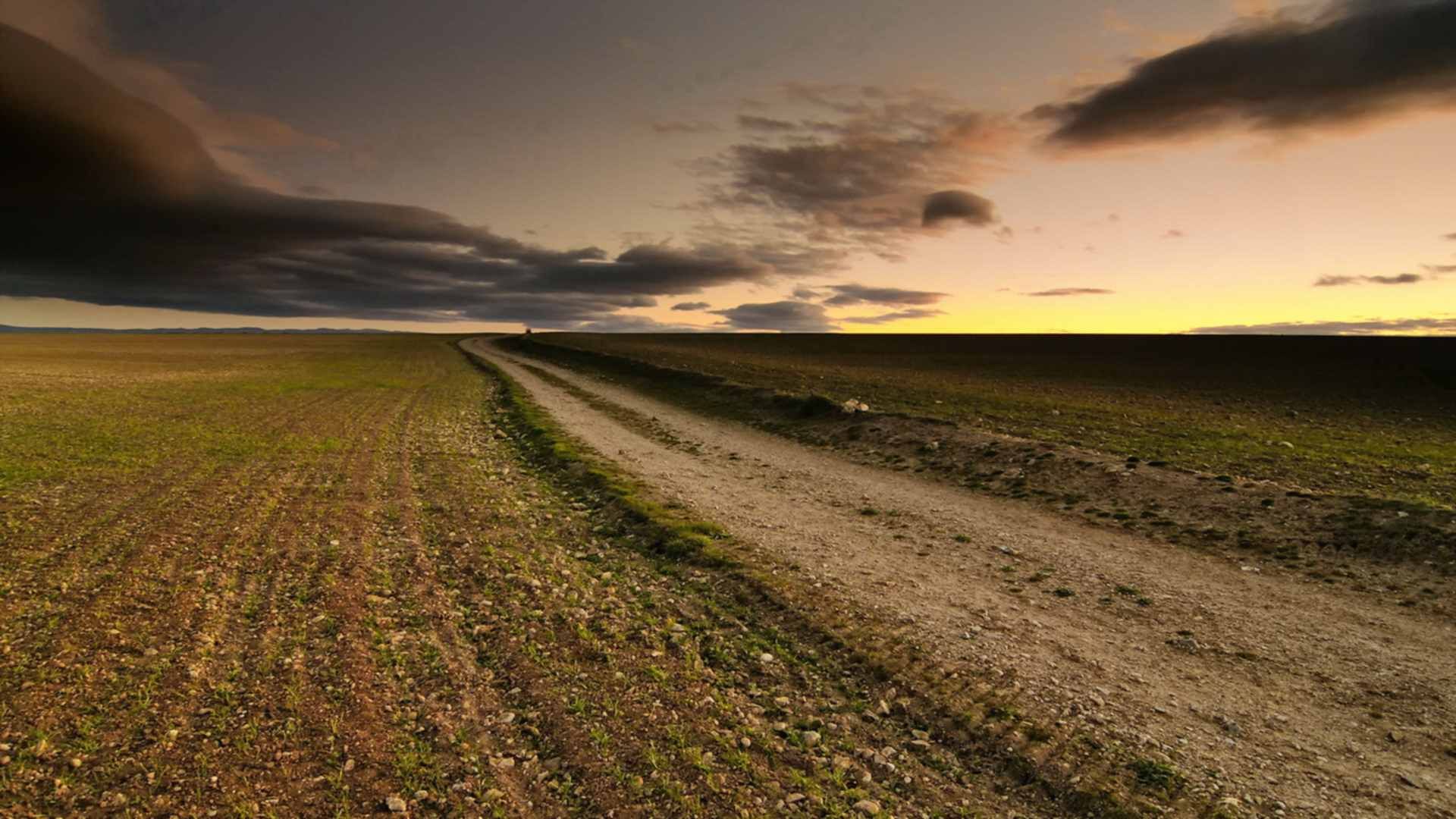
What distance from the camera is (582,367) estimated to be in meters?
64.2

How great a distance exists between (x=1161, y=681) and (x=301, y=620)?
11336mm

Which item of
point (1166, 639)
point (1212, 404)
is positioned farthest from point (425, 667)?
point (1212, 404)

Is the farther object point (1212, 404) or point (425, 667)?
point (1212, 404)

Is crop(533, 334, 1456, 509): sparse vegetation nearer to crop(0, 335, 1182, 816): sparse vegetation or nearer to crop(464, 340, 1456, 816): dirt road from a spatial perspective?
crop(464, 340, 1456, 816): dirt road

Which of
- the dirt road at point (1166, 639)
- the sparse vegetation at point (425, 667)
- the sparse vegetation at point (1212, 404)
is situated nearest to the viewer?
the sparse vegetation at point (425, 667)

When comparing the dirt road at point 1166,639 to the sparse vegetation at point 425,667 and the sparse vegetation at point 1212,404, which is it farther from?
the sparse vegetation at point 1212,404

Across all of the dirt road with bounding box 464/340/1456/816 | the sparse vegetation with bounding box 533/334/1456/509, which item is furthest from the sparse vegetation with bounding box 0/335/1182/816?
the sparse vegetation with bounding box 533/334/1456/509

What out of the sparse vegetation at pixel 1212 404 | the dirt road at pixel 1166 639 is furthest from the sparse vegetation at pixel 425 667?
the sparse vegetation at pixel 1212 404

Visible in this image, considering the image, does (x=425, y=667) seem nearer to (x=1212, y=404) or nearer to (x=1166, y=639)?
(x=1166, y=639)

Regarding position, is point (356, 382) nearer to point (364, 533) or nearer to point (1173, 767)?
point (364, 533)

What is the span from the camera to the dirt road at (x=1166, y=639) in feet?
20.5

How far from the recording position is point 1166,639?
8.80 meters

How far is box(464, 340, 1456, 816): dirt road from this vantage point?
624 cm

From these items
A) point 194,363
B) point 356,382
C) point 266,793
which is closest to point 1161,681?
point 266,793
